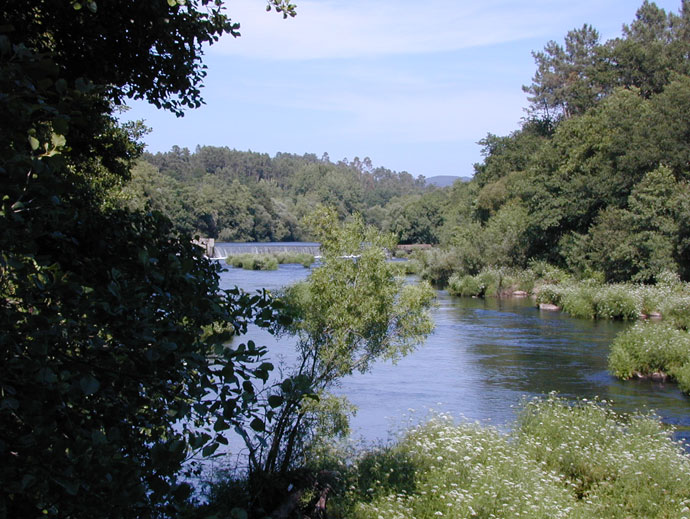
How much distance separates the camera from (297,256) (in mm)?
65875

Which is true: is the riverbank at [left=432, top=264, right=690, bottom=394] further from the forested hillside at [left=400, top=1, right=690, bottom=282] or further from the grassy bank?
the grassy bank

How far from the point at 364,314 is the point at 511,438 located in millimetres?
3369

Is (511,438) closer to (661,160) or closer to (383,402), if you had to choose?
(383,402)

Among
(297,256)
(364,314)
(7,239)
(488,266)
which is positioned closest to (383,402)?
(364,314)

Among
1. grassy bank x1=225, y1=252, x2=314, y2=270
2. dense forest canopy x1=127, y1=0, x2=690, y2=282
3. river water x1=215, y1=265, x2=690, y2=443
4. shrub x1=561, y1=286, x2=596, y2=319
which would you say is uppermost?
dense forest canopy x1=127, y1=0, x2=690, y2=282

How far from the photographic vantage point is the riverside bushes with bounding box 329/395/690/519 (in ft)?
28.1

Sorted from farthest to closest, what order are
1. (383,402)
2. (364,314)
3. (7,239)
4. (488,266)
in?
(488,266) < (383,402) < (364,314) < (7,239)

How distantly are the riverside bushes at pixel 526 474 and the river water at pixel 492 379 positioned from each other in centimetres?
141

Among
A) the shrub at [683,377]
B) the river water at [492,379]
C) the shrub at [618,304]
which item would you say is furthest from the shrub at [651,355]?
the shrub at [618,304]

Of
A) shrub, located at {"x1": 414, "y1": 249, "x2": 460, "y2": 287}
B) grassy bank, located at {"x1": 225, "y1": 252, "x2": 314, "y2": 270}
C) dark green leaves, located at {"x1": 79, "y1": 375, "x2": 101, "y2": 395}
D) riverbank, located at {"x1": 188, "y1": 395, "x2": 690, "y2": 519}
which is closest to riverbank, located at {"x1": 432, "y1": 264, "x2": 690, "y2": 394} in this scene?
shrub, located at {"x1": 414, "y1": 249, "x2": 460, "y2": 287}

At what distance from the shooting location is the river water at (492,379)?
1462cm

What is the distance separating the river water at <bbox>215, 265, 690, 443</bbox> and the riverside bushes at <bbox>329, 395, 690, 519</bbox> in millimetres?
1412

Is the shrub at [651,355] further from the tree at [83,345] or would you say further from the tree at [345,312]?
the tree at [83,345]

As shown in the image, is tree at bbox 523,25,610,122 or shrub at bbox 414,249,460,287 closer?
shrub at bbox 414,249,460,287
